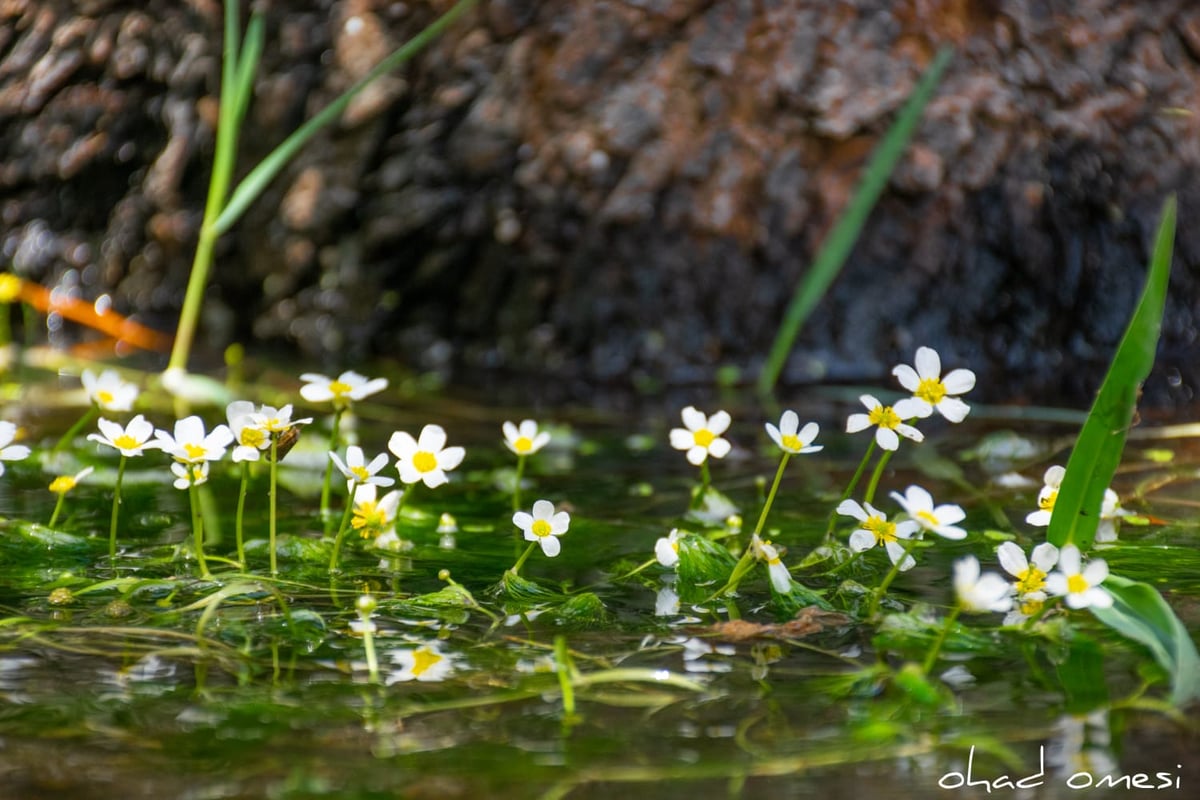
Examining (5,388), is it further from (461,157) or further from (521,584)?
(521,584)

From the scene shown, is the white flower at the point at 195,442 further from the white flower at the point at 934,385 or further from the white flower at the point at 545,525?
the white flower at the point at 934,385

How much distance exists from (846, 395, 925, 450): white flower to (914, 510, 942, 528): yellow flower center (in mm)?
154

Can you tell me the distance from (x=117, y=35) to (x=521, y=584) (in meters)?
2.37

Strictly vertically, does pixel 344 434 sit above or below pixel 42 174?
below

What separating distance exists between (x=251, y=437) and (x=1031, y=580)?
777mm

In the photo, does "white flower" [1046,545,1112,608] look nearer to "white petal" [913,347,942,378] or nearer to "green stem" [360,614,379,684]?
"white petal" [913,347,942,378]

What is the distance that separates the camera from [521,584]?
1.26 metres

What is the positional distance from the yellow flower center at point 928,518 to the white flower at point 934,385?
19 centimetres

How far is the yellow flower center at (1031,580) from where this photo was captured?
1.10m

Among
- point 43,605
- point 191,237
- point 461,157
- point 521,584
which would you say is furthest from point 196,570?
point 191,237

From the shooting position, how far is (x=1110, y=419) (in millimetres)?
1125

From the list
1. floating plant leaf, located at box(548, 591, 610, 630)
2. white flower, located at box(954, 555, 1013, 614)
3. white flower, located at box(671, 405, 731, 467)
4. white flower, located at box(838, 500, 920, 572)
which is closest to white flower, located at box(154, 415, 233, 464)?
floating plant leaf, located at box(548, 591, 610, 630)

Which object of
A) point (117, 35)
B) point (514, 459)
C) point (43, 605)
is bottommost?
point (514, 459)

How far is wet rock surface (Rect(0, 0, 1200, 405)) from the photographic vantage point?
2824 millimetres
